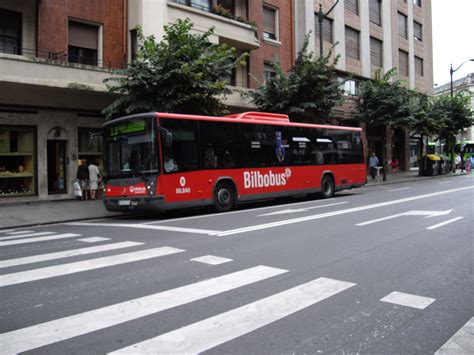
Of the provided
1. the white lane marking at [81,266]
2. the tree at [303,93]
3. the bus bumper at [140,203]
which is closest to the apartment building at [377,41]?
the tree at [303,93]

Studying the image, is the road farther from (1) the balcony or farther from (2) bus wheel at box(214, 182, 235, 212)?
(1) the balcony

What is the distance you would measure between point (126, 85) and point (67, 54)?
3976 millimetres

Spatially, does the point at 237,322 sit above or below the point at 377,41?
below

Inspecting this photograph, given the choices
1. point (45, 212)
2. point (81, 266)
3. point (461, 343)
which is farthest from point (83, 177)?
point (461, 343)

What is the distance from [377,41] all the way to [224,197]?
89.6ft

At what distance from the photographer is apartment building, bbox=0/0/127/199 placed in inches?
602

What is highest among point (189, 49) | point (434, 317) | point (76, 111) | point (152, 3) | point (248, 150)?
point (152, 3)

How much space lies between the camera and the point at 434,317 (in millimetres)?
4074

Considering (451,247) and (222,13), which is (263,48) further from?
(451,247)

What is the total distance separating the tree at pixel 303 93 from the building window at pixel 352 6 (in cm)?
1277

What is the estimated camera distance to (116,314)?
4195 mm

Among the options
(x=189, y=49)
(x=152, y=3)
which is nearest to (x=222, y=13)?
(x=152, y=3)

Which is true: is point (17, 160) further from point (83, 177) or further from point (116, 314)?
point (116, 314)

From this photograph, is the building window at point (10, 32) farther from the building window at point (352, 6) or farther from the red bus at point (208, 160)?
the building window at point (352, 6)
